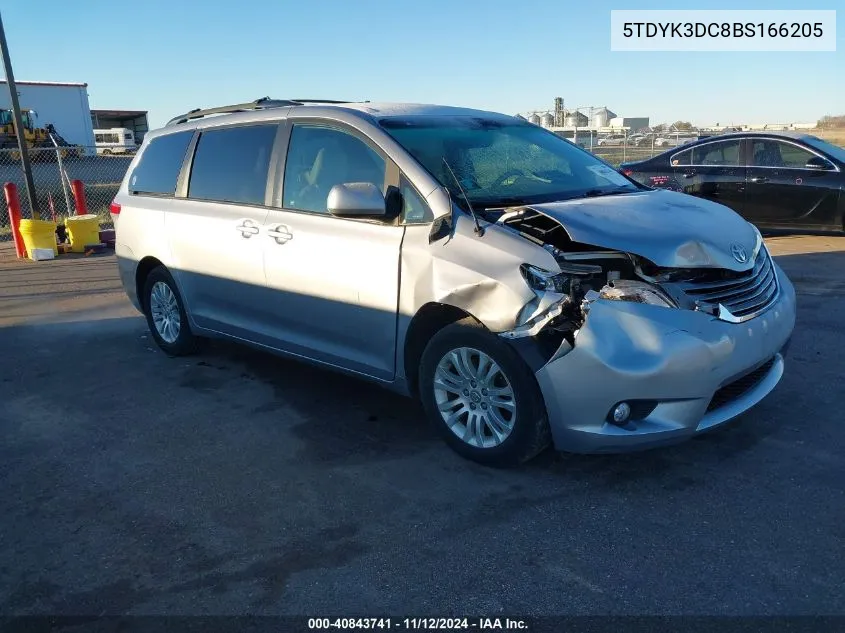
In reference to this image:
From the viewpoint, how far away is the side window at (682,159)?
10.7 m

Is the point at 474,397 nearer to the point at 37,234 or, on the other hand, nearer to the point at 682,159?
the point at 682,159

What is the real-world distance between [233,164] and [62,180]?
10.9m

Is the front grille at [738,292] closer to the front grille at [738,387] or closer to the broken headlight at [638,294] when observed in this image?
the broken headlight at [638,294]

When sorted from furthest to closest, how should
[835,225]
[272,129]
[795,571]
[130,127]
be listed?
[130,127], [835,225], [272,129], [795,571]

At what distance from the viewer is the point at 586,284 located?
3363 millimetres

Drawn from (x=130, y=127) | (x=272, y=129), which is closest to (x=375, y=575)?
(x=272, y=129)

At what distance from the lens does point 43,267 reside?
406 inches

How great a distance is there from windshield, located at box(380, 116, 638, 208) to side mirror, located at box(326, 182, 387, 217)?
1.14 ft

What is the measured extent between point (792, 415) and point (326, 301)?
9.21 feet

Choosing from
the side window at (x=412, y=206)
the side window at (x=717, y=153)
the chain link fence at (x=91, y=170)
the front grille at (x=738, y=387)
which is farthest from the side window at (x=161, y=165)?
the chain link fence at (x=91, y=170)

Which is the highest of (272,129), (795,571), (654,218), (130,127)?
(130,127)

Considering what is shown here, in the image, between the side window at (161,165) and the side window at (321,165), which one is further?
the side window at (161,165)

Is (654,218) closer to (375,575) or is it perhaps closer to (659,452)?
(659,452)

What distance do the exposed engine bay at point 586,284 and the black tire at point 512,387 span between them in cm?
13
